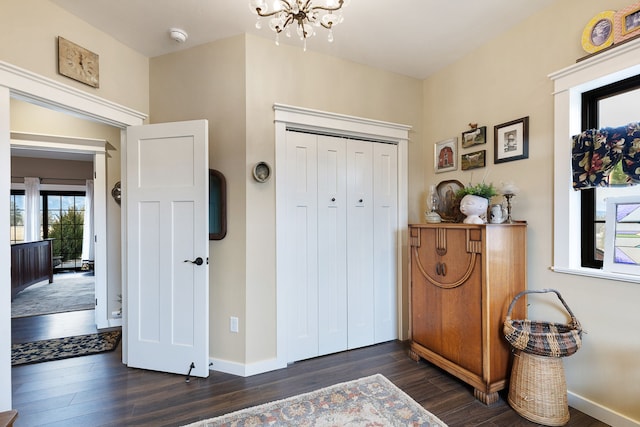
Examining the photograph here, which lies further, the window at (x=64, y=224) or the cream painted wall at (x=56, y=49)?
the window at (x=64, y=224)

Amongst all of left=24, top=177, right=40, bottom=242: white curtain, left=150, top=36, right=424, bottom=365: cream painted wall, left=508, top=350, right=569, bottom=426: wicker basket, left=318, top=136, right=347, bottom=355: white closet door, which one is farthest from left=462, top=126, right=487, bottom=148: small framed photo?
left=24, top=177, right=40, bottom=242: white curtain

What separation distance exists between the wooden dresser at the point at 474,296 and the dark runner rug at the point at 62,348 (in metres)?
3.09

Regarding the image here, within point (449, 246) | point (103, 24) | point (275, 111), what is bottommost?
point (449, 246)

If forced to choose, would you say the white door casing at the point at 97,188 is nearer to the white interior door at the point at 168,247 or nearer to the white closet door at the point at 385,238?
the white interior door at the point at 168,247

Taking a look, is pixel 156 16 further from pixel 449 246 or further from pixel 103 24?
pixel 449 246

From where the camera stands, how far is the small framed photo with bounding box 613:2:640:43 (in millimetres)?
1688

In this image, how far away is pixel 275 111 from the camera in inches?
99.2

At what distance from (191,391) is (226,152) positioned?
185 centimetres

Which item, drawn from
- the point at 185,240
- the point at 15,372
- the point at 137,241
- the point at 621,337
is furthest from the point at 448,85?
the point at 15,372

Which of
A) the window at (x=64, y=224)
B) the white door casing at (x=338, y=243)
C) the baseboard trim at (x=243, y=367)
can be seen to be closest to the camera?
the baseboard trim at (x=243, y=367)

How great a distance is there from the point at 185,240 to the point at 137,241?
455 millimetres

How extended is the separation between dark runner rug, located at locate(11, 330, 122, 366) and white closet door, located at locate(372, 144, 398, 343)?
2.68 m

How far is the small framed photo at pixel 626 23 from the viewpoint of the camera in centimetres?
169

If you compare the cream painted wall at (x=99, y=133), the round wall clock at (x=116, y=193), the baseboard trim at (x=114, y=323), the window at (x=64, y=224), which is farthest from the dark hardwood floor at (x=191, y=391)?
the window at (x=64, y=224)
